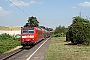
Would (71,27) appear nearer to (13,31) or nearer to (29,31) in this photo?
(29,31)

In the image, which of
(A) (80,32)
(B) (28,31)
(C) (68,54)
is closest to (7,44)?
(B) (28,31)

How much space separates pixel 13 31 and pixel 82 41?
6046 cm

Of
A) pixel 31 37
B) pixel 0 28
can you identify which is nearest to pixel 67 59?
pixel 31 37

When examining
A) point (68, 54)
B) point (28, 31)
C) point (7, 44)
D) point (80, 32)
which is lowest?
point (68, 54)

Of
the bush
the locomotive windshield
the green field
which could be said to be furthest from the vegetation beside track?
the bush

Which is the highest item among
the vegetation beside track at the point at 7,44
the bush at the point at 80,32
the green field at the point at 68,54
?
the bush at the point at 80,32

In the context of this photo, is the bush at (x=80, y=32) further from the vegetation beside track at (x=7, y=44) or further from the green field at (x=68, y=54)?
the vegetation beside track at (x=7, y=44)

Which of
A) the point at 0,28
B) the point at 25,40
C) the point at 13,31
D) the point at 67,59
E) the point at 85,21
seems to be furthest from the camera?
the point at 13,31

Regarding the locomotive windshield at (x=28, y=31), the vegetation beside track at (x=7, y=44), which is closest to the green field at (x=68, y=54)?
the locomotive windshield at (x=28, y=31)

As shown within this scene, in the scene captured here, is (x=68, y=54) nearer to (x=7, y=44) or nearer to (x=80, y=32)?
(x=80, y=32)

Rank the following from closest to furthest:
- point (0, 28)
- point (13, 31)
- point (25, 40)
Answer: point (25, 40) < point (0, 28) < point (13, 31)

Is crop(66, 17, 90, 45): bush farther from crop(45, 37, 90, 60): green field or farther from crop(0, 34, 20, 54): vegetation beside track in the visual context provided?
crop(0, 34, 20, 54): vegetation beside track

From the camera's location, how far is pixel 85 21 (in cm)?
3381

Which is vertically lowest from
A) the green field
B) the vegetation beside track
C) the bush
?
the green field
